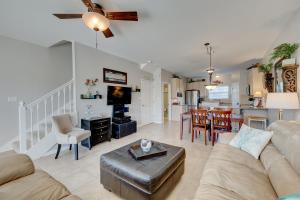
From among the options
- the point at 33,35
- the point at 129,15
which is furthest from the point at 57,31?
the point at 129,15

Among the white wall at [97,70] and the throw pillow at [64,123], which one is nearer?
the throw pillow at [64,123]

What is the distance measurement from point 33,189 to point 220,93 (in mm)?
8614

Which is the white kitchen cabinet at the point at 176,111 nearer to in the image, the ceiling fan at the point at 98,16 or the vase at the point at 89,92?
the vase at the point at 89,92

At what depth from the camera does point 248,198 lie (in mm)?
1106

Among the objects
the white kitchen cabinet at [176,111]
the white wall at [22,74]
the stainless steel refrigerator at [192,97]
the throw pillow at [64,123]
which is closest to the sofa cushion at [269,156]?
the throw pillow at [64,123]

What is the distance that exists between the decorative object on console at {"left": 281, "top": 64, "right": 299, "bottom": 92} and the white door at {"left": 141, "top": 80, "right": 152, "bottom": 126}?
173 inches

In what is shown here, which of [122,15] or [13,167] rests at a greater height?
[122,15]

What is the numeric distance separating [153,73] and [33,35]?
176 inches

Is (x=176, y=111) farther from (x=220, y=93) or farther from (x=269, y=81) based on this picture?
(x=269, y=81)

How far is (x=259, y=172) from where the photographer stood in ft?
4.94

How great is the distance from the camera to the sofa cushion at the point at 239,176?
1168mm

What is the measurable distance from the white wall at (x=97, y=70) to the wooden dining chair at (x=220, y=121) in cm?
292

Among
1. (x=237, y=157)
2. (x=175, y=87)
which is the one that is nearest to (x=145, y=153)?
(x=237, y=157)

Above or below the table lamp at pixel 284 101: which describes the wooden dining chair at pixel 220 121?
below
